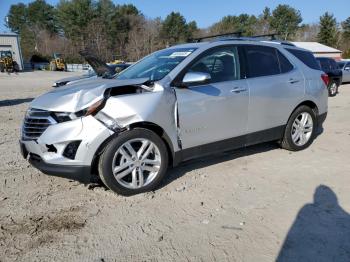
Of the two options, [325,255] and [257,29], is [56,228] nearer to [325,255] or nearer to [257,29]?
[325,255]

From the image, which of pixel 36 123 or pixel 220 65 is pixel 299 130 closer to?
pixel 220 65

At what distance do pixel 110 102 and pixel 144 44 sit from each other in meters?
58.8

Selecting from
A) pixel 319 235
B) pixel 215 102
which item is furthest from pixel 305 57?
pixel 319 235

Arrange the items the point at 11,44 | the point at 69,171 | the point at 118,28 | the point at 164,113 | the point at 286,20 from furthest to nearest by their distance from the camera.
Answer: the point at 286,20 → the point at 118,28 → the point at 11,44 → the point at 164,113 → the point at 69,171

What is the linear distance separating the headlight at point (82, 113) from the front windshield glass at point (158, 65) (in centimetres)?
78

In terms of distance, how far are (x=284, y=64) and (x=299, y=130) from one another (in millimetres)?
1134

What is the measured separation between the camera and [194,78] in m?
4.12

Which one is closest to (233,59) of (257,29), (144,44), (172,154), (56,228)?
(172,154)

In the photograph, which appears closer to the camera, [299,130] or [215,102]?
[215,102]

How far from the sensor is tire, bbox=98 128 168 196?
379 centimetres

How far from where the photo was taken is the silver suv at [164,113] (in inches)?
147

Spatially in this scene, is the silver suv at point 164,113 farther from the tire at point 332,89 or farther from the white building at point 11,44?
the white building at point 11,44

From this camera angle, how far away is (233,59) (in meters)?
4.81

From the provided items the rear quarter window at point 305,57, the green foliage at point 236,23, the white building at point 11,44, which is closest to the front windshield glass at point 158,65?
the rear quarter window at point 305,57
